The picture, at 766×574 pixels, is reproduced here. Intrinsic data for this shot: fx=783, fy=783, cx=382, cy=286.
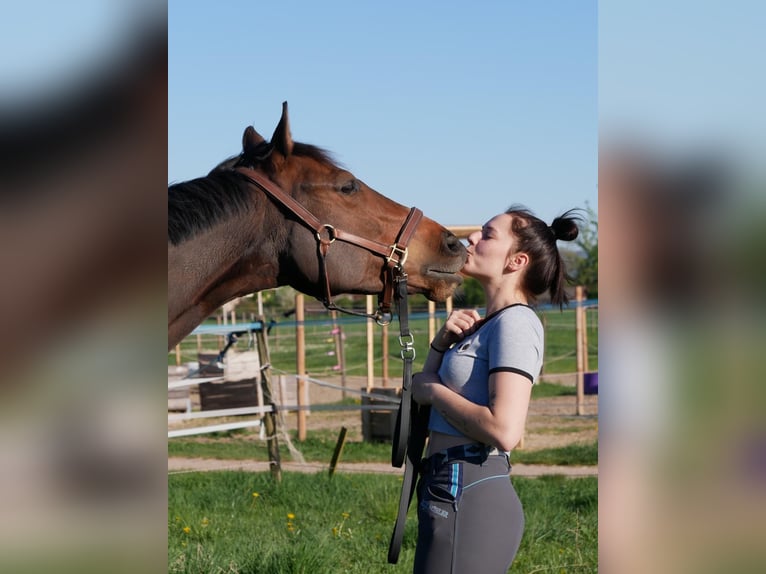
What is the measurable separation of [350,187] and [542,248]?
29.4 inches

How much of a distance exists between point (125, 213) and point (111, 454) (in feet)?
0.82

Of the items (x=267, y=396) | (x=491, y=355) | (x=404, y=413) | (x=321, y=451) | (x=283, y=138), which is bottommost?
(x=321, y=451)

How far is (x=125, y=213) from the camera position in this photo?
32.4 inches

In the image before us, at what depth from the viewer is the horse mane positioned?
228 cm

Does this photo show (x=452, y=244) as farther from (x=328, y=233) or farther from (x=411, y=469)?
(x=411, y=469)

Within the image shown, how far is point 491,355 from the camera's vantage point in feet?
6.82

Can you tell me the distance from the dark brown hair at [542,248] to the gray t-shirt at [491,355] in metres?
0.15

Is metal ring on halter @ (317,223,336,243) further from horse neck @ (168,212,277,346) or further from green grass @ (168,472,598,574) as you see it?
green grass @ (168,472,598,574)

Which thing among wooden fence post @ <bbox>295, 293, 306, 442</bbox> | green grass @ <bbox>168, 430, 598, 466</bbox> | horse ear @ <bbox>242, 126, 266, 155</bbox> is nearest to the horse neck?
horse ear @ <bbox>242, 126, 266, 155</bbox>

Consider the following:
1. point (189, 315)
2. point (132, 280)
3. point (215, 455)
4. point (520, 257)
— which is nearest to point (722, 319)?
point (132, 280)

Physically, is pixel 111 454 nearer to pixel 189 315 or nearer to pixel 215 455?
pixel 189 315

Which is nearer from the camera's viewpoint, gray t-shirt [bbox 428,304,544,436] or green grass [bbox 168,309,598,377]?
gray t-shirt [bbox 428,304,544,436]

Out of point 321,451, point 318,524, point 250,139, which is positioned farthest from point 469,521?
point 321,451

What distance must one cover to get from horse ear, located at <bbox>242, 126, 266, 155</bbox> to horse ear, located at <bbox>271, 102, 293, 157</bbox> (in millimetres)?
144
